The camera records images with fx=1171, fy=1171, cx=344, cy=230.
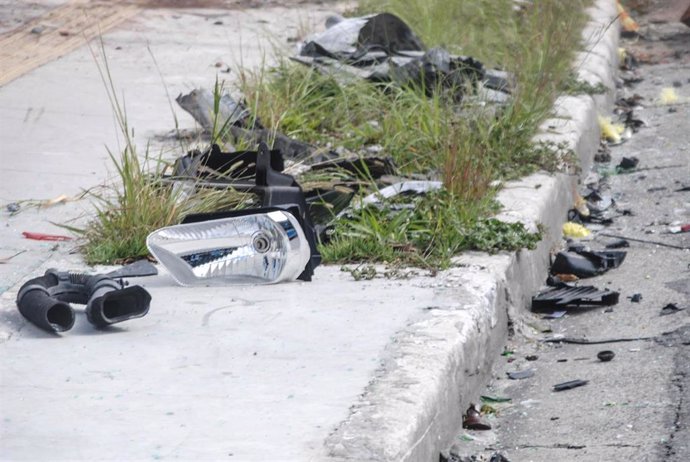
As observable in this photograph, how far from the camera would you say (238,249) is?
173 inches

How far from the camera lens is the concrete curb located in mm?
3096

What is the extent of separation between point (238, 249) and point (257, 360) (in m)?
0.87

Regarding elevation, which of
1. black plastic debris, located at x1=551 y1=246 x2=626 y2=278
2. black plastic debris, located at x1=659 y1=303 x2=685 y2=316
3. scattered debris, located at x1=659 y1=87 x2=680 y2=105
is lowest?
black plastic debris, located at x1=551 y1=246 x2=626 y2=278

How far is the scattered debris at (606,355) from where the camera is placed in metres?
4.32

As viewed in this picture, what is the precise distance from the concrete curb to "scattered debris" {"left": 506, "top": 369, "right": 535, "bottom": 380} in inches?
3.9

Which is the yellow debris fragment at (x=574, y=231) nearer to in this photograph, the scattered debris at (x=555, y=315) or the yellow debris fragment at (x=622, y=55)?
the scattered debris at (x=555, y=315)

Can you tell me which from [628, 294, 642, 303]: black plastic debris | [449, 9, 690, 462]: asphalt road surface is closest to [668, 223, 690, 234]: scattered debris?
[449, 9, 690, 462]: asphalt road surface

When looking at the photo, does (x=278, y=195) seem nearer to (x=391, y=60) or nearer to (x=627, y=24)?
(x=391, y=60)

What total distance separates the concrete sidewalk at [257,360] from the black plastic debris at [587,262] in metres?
0.11

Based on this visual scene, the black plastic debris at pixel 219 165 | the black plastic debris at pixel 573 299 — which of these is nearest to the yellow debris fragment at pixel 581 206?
the black plastic debris at pixel 573 299

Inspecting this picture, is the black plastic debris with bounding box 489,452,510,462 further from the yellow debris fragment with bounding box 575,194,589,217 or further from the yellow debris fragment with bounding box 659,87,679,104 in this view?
the yellow debris fragment with bounding box 659,87,679,104

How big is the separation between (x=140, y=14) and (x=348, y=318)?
6.66m

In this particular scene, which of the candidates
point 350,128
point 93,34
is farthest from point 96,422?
point 93,34

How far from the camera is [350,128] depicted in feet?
21.5
